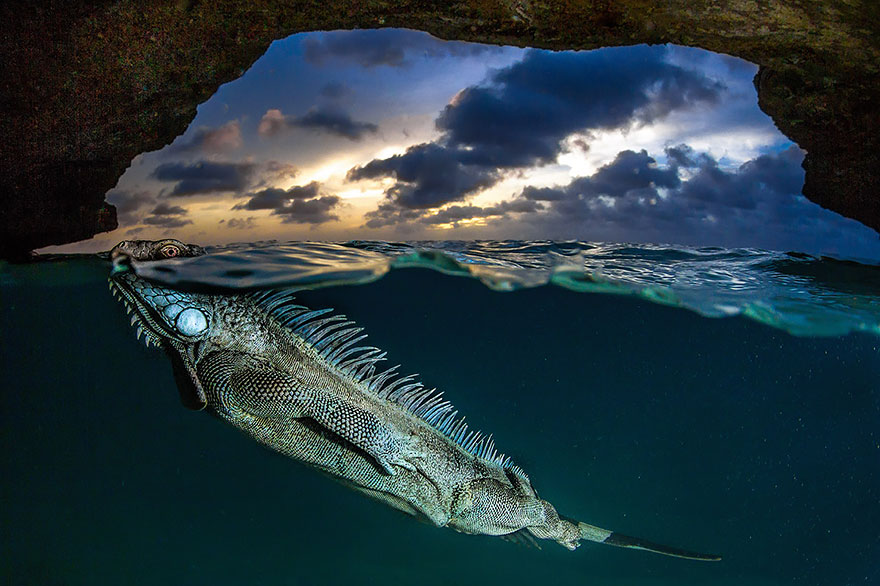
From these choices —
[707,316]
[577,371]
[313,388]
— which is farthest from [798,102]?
[577,371]

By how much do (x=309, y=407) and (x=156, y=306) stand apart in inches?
60.3

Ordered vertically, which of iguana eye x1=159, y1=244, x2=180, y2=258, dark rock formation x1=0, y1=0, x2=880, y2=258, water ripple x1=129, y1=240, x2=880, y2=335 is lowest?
iguana eye x1=159, y1=244, x2=180, y2=258

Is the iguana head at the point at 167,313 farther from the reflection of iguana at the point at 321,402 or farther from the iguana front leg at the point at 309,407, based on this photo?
the iguana front leg at the point at 309,407

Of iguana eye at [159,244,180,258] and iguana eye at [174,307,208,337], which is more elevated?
iguana eye at [159,244,180,258]

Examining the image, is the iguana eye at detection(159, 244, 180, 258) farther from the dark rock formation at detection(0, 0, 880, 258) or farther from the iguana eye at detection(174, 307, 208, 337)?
the dark rock formation at detection(0, 0, 880, 258)

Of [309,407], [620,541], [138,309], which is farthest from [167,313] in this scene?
[620,541]

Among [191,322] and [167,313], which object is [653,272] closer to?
[191,322]

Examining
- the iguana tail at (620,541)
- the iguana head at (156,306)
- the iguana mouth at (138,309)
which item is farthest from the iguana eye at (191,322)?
the iguana tail at (620,541)

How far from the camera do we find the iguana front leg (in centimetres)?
370

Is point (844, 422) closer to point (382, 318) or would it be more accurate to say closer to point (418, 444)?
point (382, 318)

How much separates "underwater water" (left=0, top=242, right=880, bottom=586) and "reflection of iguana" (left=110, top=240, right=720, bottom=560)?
2010 mm

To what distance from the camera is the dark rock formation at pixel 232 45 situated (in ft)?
13.2

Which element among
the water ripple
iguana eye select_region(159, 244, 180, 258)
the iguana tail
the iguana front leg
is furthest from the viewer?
the water ripple

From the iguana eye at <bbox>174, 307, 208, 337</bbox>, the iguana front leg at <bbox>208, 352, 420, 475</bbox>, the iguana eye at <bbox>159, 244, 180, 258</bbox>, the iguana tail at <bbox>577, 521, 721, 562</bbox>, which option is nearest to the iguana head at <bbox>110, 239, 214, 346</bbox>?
the iguana eye at <bbox>174, 307, 208, 337</bbox>
